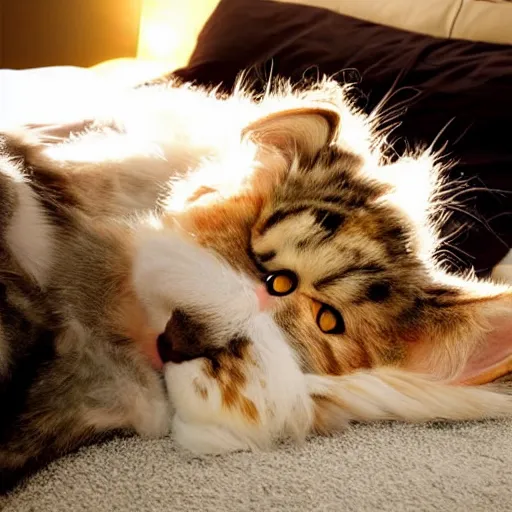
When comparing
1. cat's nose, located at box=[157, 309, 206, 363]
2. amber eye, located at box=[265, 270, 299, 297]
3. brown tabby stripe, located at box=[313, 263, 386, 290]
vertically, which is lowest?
cat's nose, located at box=[157, 309, 206, 363]

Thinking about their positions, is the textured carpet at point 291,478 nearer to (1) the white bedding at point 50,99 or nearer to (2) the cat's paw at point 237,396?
(2) the cat's paw at point 237,396

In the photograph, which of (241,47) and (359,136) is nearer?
(359,136)

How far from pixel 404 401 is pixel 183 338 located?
30 cm

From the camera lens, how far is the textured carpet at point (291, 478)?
25.3 inches

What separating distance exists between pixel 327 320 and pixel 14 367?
14.5 inches

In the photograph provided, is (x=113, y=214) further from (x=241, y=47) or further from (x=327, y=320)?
(x=241, y=47)

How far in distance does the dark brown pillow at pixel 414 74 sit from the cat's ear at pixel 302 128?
0.46 metres

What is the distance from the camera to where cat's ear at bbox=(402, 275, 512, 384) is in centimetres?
80

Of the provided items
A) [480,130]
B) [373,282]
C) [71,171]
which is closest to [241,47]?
[480,130]

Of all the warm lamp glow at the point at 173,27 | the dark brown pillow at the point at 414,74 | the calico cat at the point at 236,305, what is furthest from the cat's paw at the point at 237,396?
the warm lamp glow at the point at 173,27

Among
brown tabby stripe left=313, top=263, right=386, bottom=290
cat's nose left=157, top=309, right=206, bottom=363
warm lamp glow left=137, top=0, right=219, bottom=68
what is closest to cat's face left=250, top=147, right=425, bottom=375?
brown tabby stripe left=313, top=263, right=386, bottom=290

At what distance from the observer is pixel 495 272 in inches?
51.0

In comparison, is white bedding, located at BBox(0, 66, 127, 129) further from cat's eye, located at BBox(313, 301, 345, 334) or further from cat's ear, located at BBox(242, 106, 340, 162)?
cat's eye, located at BBox(313, 301, 345, 334)

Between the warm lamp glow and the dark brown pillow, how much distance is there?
73 centimetres
